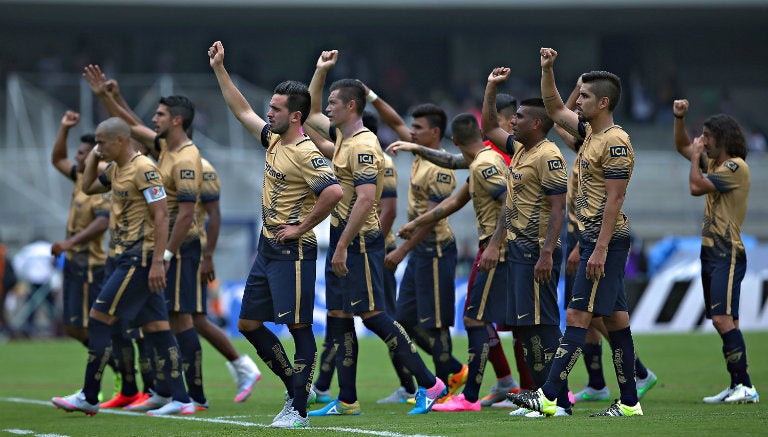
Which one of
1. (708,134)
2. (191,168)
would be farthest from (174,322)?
(708,134)

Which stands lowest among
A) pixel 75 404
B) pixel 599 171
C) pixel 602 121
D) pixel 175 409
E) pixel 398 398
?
pixel 398 398

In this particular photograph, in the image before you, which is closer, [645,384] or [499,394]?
[645,384]

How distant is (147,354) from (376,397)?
244 cm

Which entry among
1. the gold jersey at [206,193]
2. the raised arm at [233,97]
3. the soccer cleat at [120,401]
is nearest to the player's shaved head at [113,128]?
the gold jersey at [206,193]

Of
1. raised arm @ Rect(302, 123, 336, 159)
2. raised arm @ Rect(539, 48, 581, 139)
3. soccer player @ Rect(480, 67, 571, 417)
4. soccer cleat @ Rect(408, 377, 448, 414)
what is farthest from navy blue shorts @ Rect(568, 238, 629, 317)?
raised arm @ Rect(302, 123, 336, 159)

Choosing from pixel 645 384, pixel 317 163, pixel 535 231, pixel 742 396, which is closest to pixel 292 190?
pixel 317 163

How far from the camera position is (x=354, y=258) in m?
10.5

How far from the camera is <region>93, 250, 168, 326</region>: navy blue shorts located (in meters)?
10.8

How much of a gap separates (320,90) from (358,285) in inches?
68.3

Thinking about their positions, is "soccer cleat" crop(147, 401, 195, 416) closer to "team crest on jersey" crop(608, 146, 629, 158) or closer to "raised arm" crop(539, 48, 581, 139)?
"raised arm" crop(539, 48, 581, 139)

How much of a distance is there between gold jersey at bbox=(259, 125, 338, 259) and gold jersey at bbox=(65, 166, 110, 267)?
13.8 feet

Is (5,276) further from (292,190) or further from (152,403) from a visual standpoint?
(292,190)

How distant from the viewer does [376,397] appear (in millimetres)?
12906

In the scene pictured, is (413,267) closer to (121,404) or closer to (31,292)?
(121,404)
